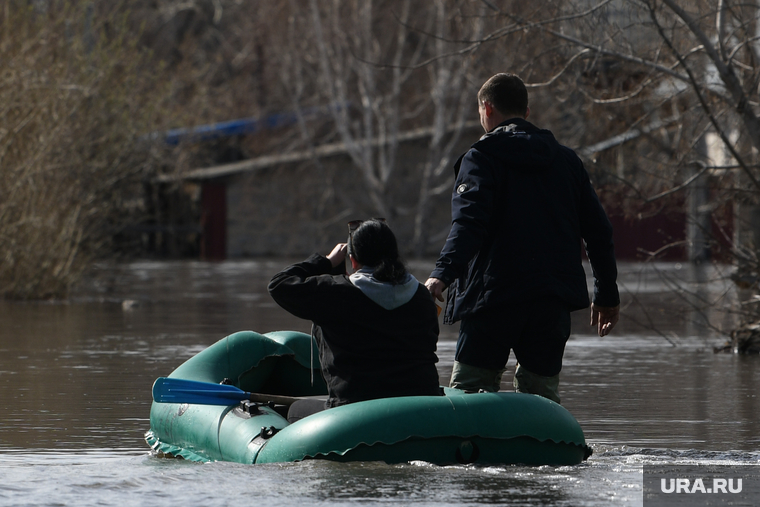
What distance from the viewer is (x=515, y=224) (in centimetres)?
592

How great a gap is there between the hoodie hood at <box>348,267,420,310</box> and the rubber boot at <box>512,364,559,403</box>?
73cm

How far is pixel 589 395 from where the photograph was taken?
29.0ft

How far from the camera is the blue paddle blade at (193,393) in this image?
21.4 feet

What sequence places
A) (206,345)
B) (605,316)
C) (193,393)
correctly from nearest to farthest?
Answer: (605,316), (193,393), (206,345)

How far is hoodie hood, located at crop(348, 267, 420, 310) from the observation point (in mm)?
5680

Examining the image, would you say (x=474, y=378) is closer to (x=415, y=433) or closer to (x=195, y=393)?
(x=415, y=433)

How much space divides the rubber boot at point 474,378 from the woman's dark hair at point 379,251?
0.56 metres

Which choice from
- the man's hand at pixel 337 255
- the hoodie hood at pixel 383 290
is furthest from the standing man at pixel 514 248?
the man's hand at pixel 337 255

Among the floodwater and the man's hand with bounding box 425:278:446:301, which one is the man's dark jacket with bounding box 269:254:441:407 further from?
the floodwater

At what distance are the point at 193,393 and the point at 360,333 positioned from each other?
1.23 meters

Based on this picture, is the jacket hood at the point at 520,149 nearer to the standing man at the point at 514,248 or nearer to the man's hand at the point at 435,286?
the standing man at the point at 514,248

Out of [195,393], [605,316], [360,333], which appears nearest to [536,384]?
[605,316]

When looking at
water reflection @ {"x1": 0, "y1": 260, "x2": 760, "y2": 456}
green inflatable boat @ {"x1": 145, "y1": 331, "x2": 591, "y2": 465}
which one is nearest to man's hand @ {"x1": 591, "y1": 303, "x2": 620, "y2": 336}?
green inflatable boat @ {"x1": 145, "y1": 331, "x2": 591, "y2": 465}

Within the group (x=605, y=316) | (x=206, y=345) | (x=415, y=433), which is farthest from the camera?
(x=206, y=345)
